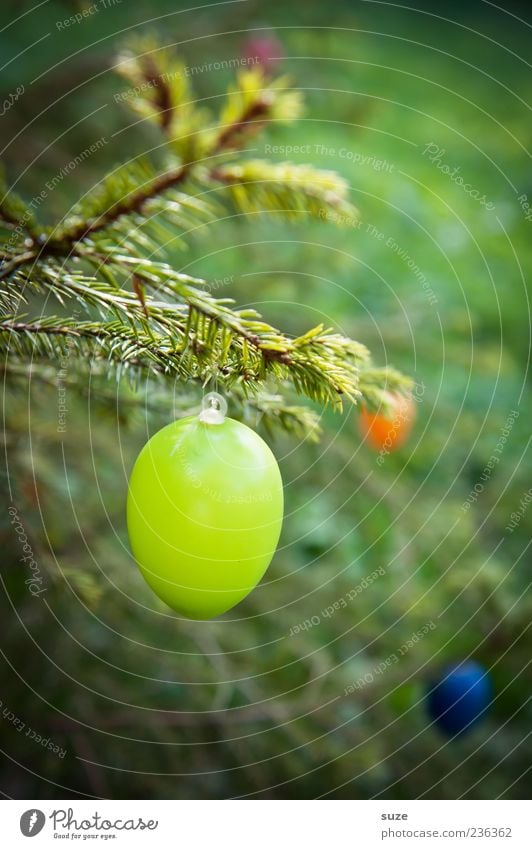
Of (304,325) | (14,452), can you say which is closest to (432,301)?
(304,325)

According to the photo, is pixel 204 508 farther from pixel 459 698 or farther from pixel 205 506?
pixel 459 698
